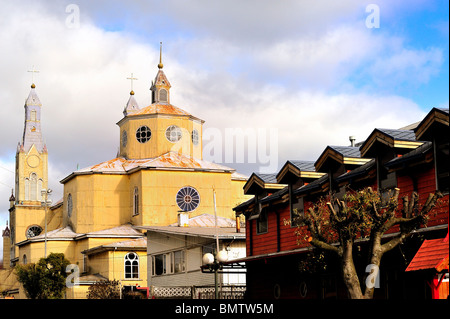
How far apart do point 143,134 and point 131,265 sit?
690 inches

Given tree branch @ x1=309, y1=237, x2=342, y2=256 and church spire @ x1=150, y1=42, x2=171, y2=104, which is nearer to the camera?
tree branch @ x1=309, y1=237, x2=342, y2=256

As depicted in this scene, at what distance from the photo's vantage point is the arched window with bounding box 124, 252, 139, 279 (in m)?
59.2

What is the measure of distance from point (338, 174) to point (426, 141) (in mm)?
5774

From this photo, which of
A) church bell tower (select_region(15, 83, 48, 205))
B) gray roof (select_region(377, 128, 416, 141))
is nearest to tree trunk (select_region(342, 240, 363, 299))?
gray roof (select_region(377, 128, 416, 141))

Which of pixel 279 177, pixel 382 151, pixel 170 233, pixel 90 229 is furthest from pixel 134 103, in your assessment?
pixel 382 151

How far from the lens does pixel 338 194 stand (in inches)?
1161

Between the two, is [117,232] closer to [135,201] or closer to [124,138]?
[135,201]

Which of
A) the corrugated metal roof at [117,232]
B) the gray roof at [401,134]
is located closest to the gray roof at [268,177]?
the gray roof at [401,134]

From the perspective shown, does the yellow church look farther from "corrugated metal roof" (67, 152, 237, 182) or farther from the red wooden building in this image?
the red wooden building

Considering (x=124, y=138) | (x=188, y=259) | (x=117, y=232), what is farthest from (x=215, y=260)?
(x=124, y=138)

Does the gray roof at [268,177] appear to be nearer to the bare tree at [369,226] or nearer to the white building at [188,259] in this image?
the white building at [188,259]

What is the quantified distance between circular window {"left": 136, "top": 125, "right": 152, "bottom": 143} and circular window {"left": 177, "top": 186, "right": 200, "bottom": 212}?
8.32m

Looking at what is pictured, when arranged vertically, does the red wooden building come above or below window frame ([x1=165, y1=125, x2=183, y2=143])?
below

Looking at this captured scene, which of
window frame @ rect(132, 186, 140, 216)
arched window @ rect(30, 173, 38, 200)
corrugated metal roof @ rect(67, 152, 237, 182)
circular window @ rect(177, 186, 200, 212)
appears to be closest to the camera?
circular window @ rect(177, 186, 200, 212)
